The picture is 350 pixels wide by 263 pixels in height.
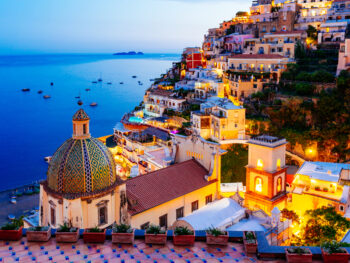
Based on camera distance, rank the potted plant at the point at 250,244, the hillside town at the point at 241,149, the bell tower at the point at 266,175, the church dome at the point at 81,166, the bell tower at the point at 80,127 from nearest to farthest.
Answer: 1. the potted plant at the point at 250,244
2. the church dome at the point at 81,166
3. the hillside town at the point at 241,149
4. the bell tower at the point at 80,127
5. the bell tower at the point at 266,175

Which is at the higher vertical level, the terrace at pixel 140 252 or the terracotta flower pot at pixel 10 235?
the terracotta flower pot at pixel 10 235

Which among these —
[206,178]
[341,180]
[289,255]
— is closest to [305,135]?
[341,180]

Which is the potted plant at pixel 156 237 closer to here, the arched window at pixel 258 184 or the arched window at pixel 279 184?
the arched window at pixel 258 184

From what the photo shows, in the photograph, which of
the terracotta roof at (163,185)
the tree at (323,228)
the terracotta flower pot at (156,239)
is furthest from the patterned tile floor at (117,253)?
the tree at (323,228)

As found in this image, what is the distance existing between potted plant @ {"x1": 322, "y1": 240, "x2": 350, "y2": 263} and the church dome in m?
11.1

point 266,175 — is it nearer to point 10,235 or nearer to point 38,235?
point 38,235

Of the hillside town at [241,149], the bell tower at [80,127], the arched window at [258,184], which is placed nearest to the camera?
the hillside town at [241,149]

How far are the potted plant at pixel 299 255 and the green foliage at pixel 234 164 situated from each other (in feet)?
92.3

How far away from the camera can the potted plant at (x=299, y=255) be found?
891 cm

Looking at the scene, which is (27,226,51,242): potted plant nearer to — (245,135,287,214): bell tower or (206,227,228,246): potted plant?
(206,227,228,246): potted plant

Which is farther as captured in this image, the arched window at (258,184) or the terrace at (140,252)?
the arched window at (258,184)

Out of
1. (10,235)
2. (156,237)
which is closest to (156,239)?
(156,237)

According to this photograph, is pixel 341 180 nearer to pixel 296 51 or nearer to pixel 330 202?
pixel 330 202

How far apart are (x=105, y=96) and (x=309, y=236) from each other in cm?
11248
